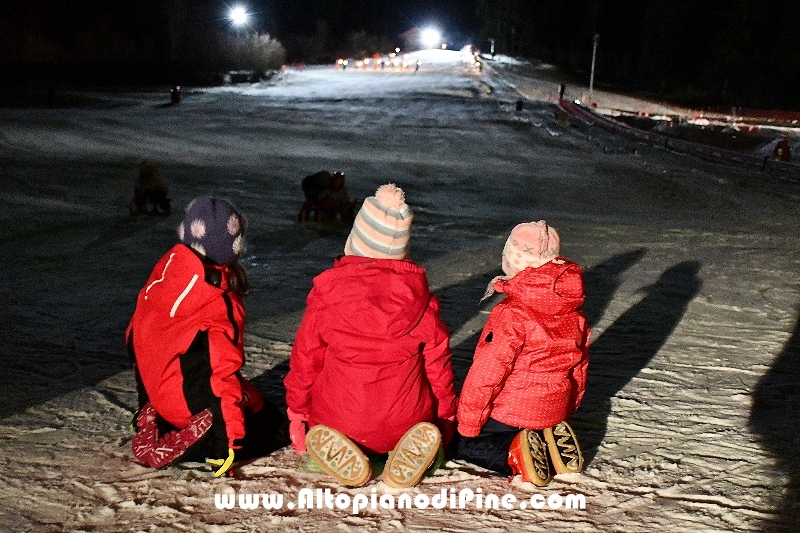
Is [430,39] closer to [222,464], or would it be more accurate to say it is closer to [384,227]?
[384,227]

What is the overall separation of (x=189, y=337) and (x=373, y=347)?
77 centimetres

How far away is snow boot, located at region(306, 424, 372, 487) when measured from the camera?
3141 millimetres

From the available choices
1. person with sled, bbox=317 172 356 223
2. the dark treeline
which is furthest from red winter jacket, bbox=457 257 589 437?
the dark treeline

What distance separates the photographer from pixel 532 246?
326cm

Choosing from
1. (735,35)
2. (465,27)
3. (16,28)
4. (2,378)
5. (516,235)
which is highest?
(465,27)

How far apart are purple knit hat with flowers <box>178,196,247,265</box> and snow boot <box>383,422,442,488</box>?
1.09 metres

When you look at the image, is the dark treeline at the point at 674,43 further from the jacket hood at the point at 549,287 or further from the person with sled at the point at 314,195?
the jacket hood at the point at 549,287

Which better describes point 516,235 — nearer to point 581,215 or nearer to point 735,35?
point 581,215

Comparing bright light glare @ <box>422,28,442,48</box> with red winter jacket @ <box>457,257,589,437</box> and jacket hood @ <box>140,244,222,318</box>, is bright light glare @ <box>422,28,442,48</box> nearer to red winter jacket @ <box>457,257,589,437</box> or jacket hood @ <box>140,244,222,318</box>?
red winter jacket @ <box>457,257,589,437</box>

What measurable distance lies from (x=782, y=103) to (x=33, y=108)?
128 feet

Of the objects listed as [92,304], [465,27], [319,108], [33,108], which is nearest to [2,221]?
[92,304]

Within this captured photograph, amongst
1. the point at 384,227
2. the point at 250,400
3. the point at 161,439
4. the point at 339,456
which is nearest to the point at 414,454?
the point at 339,456

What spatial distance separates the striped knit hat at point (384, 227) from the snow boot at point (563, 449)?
1082 millimetres

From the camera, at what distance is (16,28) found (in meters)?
35.0
